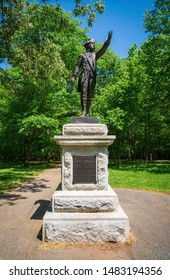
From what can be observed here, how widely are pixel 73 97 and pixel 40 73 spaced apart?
12.1m

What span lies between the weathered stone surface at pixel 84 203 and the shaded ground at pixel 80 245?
78 cm

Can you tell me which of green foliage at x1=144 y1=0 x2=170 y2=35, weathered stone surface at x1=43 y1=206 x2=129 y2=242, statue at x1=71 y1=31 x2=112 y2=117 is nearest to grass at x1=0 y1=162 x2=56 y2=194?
weathered stone surface at x1=43 y1=206 x2=129 y2=242

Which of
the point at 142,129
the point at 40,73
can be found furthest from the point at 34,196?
the point at 142,129

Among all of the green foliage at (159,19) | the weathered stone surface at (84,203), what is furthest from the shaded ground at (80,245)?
the green foliage at (159,19)

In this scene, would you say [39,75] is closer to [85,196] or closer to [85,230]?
[85,196]

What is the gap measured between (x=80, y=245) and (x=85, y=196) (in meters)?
1.04

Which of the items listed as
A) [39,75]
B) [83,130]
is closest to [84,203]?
[83,130]

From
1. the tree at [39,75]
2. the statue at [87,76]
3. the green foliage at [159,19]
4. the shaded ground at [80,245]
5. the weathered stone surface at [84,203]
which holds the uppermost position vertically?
the green foliage at [159,19]

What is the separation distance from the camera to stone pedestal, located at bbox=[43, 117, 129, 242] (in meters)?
5.12

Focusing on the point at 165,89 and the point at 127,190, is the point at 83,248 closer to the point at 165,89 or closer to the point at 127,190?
the point at 127,190

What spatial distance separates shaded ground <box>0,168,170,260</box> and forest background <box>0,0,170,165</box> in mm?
6405

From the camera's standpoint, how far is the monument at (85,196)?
16.8ft

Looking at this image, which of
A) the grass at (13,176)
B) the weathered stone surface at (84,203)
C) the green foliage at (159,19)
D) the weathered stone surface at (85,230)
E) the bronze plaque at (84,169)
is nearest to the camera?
the weathered stone surface at (85,230)

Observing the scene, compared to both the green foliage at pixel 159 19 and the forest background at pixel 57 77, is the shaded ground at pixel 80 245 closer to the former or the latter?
the forest background at pixel 57 77
